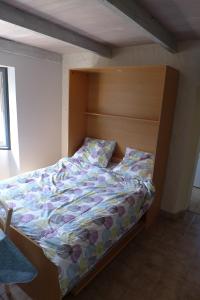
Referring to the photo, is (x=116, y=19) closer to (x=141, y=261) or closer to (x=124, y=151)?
(x=124, y=151)

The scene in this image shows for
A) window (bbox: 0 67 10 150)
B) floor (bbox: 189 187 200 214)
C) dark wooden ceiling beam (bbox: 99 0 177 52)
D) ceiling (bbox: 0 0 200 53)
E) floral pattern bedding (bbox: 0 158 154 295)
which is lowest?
floor (bbox: 189 187 200 214)

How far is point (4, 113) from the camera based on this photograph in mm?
3008

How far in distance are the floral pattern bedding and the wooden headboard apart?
0.50 metres

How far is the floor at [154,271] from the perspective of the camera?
1.72m

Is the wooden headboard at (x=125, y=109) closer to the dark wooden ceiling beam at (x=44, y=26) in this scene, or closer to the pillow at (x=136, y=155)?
the pillow at (x=136, y=155)

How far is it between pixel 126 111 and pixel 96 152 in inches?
27.5

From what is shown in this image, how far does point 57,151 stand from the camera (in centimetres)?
371

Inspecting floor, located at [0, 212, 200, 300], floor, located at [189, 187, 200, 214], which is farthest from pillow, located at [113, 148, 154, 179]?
floor, located at [189, 187, 200, 214]

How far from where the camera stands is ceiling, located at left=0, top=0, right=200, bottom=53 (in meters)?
1.55

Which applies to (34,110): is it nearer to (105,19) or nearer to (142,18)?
(105,19)

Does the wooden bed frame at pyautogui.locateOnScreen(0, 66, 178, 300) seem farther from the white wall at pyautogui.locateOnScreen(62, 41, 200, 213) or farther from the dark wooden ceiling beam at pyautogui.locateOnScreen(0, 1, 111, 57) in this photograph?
the dark wooden ceiling beam at pyautogui.locateOnScreen(0, 1, 111, 57)

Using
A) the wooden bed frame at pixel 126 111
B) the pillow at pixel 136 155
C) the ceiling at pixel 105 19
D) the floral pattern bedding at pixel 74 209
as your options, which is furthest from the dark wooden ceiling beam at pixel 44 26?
the floral pattern bedding at pixel 74 209

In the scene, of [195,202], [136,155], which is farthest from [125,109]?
[195,202]

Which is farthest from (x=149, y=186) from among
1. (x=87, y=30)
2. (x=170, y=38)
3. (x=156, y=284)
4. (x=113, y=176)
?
(x=87, y=30)
